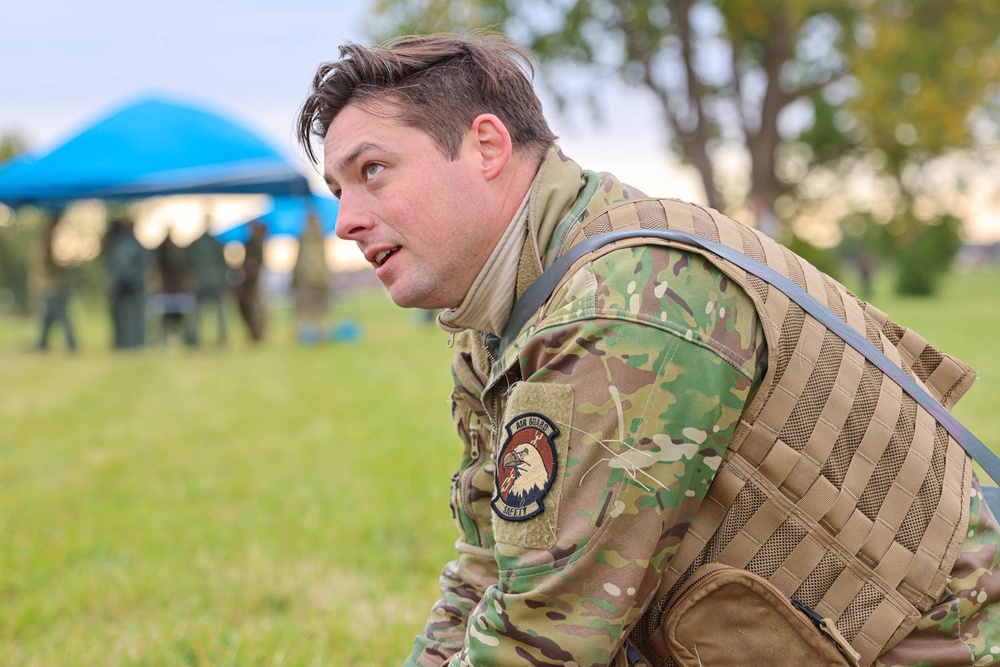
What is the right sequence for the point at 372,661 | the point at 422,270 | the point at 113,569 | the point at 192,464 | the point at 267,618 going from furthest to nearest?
the point at 192,464 < the point at 113,569 < the point at 267,618 < the point at 372,661 < the point at 422,270

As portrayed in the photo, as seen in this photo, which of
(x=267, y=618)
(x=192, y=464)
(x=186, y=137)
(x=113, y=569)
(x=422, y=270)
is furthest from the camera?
(x=186, y=137)

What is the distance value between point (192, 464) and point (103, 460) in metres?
0.74

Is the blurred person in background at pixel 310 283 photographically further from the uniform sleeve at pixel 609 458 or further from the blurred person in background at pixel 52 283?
the uniform sleeve at pixel 609 458

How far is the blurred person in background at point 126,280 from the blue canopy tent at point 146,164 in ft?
2.38

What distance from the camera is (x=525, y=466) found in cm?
153

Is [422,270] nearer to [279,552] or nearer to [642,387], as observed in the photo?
[642,387]

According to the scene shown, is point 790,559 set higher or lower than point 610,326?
lower

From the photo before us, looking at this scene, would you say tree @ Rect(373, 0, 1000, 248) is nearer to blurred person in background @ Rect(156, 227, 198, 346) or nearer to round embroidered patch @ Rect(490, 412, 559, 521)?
blurred person in background @ Rect(156, 227, 198, 346)

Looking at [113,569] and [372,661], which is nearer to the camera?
[372,661]

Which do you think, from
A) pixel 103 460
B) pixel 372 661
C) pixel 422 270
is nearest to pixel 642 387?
pixel 422 270

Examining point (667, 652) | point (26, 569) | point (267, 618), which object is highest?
point (667, 652)

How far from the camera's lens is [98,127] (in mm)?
17797

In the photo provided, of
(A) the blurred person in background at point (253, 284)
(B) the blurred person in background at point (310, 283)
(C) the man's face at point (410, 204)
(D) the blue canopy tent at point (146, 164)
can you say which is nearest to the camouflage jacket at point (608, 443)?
(C) the man's face at point (410, 204)

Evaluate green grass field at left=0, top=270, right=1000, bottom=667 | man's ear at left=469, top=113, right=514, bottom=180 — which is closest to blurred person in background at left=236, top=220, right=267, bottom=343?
green grass field at left=0, top=270, right=1000, bottom=667
